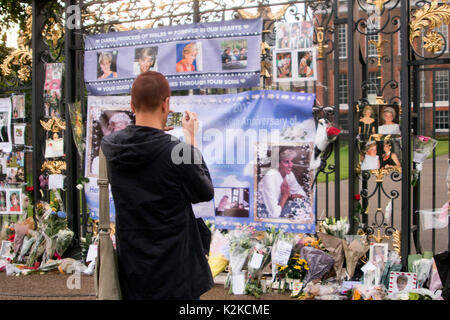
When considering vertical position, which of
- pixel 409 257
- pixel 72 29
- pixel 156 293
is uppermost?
pixel 72 29

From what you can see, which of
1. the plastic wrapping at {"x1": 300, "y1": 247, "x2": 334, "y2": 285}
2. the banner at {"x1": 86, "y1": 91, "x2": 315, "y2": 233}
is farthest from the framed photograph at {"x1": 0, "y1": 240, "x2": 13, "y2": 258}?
the plastic wrapping at {"x1": 300, "y1": 247, "x2": 334, "y2": 285}

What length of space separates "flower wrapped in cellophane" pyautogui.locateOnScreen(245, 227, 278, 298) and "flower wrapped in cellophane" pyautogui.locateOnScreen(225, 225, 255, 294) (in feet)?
0.23

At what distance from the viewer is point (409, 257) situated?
475cm

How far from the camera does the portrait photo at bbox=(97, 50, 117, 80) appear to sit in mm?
6117

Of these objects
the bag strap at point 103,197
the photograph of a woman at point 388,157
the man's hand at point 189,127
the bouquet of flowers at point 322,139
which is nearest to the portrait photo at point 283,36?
the bouquet of flowers at point 322,139

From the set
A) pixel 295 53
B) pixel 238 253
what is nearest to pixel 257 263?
pixel 238 253

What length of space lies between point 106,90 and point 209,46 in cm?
153

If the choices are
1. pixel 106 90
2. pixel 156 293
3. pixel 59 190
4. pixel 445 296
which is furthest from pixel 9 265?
pixel 445 296

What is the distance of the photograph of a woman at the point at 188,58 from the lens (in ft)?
18.5

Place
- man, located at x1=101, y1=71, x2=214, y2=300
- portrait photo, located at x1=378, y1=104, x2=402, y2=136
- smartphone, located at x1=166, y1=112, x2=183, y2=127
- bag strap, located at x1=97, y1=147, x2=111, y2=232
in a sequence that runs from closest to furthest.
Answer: man, located at x1=101, y1=71, x2=214, y2=300 < bag strap, located at x1=97, y1=147, x2=111, y2=232 < portrait photo, located at x1=378, y1=104, x2=402, y2=136 < smartphone, located at x1=166, y1=112, x2=183, y2=127

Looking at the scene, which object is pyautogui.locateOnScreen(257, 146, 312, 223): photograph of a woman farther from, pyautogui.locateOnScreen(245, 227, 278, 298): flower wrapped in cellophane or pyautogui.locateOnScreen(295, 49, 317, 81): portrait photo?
pyautogui.locateOnScreen(295, 49, 317, 81): portrait photo

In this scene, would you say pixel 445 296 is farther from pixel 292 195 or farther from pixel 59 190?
pixel 59 190

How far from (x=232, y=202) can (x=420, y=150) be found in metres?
2.06

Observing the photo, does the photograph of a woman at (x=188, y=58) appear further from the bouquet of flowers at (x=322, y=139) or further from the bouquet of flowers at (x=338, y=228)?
the bouquet of flowers at (x=338, y=228)
